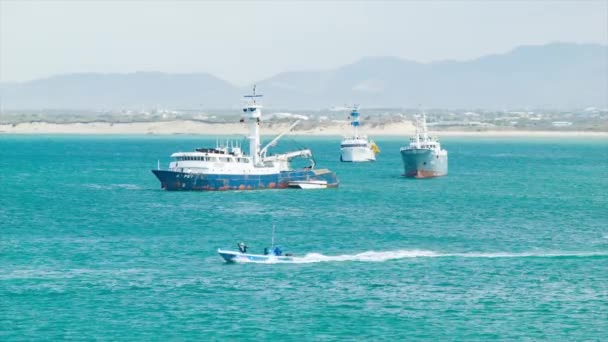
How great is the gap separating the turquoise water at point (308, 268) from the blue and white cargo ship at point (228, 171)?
Result: 3.39m

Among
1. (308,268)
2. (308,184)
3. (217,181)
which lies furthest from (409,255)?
(308,184)

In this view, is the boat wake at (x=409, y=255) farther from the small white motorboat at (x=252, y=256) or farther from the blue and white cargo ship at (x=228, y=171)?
the blue and white cargo ship at (x=228, y=171)

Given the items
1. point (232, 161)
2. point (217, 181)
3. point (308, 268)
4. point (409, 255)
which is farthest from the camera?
point (232, 161)

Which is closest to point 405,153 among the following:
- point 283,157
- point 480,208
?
point 283,157

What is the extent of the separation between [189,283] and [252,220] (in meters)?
35.7

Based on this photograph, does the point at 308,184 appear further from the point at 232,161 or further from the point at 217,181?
the point at 217,181

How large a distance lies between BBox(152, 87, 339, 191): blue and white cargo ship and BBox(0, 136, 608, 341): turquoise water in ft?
11.1

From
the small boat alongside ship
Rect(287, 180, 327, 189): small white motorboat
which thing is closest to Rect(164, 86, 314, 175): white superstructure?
Rect(287, 180, 327, 189): small white motorboat

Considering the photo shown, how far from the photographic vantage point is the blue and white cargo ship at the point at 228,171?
131 m

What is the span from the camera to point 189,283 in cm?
6675

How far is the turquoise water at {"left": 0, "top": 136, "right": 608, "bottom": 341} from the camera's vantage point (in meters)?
57.1

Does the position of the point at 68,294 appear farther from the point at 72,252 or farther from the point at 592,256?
the point at 592,256

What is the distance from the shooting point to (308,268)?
7244 cm

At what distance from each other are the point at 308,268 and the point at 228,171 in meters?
60.4
